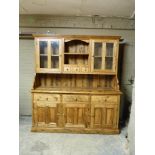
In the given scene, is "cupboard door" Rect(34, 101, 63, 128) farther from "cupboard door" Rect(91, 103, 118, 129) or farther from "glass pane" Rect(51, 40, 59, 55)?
"glass pane" Rect(51, 40, 59, 55)

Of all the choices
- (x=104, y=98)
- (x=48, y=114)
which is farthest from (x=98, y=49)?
(x=48, y=114)

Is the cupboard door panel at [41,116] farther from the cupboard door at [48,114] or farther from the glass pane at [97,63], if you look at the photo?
the glass pane at [97,63]

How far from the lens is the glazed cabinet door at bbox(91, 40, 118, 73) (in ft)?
11.7

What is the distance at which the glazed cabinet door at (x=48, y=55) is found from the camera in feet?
11.8

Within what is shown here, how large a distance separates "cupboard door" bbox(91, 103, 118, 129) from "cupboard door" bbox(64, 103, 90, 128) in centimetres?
13

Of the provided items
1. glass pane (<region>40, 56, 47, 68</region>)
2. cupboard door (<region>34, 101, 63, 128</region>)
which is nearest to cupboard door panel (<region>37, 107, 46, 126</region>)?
cupboard door (<region>34, 101, 63, 128</region>)

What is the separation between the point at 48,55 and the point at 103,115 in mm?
1589

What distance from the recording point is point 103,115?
353cm
